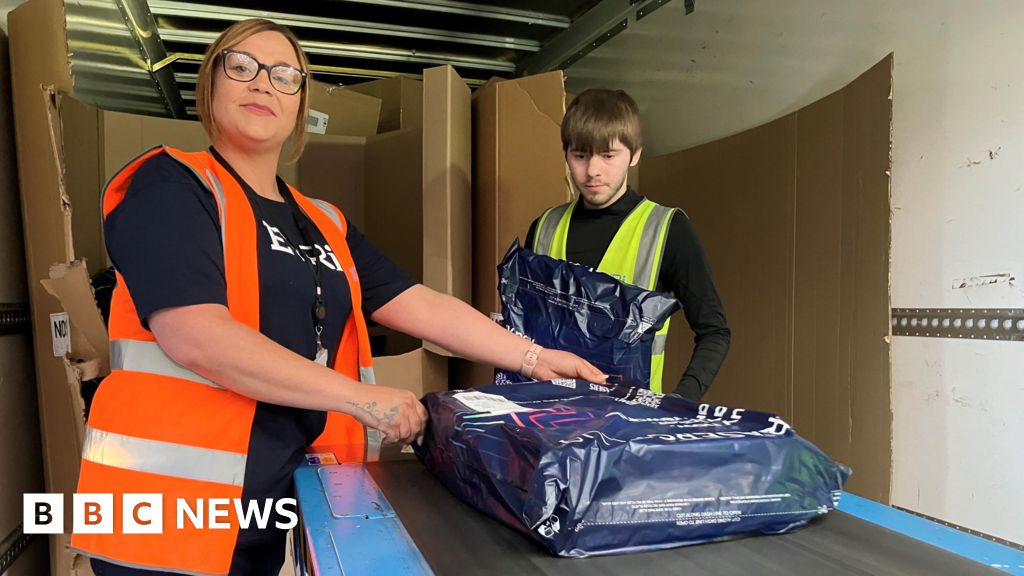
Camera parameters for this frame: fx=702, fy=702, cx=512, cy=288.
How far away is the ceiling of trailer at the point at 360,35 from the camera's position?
97.6 inches

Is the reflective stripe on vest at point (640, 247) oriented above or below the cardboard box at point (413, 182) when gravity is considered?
below

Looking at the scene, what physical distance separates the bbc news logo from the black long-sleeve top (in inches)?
31.8

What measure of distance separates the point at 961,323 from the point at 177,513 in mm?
1488

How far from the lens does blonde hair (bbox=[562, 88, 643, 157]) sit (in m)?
1.56

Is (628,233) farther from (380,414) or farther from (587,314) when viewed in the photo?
(380,414)

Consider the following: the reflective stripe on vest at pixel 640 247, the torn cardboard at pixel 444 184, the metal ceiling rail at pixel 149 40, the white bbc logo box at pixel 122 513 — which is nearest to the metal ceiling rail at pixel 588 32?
the torn cardboard at pixel 444 184

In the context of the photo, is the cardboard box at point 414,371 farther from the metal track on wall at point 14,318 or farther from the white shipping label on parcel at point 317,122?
the white shipping label on parcel at point 317,122

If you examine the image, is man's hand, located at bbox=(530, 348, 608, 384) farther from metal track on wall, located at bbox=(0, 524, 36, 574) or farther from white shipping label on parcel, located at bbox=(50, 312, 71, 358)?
metal track on wall, located at bbox=(0, 524, 36, 574)

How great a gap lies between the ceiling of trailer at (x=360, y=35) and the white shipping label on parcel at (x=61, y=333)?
2.66 feet

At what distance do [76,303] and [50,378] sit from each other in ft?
1.10

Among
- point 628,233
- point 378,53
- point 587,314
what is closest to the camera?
point 587,314

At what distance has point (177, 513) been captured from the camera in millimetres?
951

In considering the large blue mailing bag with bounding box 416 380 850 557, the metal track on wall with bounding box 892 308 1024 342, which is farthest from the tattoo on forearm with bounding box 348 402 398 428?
the metal track on wall with bounding box 892 308 1024 342

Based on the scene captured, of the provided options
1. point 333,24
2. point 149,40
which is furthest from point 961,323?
point 149,40
